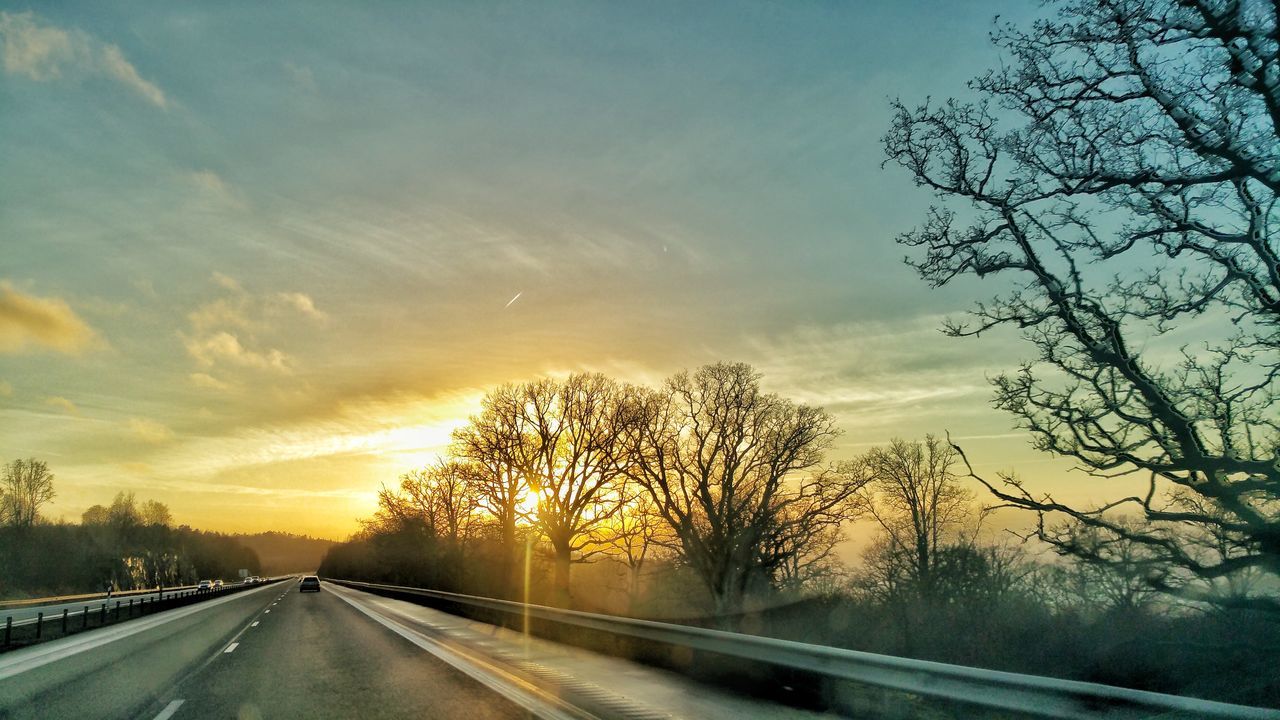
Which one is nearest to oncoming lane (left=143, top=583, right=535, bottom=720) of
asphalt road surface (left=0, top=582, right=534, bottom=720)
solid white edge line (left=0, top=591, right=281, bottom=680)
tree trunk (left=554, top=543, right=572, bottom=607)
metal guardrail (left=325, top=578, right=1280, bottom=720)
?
asphalt road surface (left=0, top=582, right=534, bottom=720)

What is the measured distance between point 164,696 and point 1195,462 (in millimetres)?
14557

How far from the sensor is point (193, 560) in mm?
158000

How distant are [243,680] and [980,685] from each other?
10.8 m

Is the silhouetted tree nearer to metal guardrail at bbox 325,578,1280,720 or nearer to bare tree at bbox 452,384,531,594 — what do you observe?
bare tree at bbox 452,384,531,594

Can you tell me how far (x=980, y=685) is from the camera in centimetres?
597

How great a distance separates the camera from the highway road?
863 cm

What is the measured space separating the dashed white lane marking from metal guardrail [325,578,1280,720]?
259 inches

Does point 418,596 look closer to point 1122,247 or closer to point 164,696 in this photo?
point 164,696

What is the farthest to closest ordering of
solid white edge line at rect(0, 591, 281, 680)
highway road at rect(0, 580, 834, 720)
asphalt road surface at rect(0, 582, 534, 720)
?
solid white edge line at rect(0, 591, 281, 680)
asphalt road surface at rect(0, 582, 534, 720)
highway road at rect(0, 580, 834, 720)

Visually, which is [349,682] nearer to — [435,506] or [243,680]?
[243,680]

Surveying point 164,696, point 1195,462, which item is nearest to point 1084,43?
point 1195,462

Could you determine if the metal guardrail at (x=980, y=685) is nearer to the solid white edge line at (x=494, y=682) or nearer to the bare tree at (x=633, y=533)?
the solid white edge line at (x=494, y=682)

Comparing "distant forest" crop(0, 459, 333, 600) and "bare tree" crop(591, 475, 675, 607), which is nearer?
"bare tree" crop(591, 475, 675, 607)

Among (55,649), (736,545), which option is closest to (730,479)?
(736,545)
